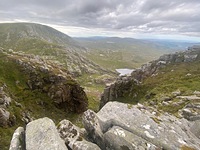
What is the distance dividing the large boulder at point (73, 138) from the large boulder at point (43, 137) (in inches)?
38.2

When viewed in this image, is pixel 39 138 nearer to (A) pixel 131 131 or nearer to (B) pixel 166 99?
(A) pixel 131 131

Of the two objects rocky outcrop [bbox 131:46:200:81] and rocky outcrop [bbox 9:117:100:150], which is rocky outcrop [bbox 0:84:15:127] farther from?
rocky outcrop [bbox 131:46:200:81]

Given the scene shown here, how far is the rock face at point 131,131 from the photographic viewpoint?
18.8m

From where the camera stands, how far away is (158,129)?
67.7 feet

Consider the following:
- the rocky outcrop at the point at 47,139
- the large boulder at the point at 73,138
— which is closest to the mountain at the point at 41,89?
the large boulder at the point at 73,138

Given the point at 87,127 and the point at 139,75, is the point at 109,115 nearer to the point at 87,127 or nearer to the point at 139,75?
the point at 87,127

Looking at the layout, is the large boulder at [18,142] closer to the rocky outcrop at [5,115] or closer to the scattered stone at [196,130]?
the scattered stone at [196,130]

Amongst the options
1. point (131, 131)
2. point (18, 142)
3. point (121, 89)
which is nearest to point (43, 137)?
point (18, 142)

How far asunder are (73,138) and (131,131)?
5.51 m

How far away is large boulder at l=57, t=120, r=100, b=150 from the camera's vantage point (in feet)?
61.3

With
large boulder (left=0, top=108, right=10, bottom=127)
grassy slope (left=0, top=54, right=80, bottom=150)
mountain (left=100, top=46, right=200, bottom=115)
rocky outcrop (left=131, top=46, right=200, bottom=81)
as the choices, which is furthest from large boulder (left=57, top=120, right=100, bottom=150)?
rocky outcrop (left=131, top=46, right=200, bottom=81)

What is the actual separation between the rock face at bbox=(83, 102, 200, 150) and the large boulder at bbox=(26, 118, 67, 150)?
158 inches

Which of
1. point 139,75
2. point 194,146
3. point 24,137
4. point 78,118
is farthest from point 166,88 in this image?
point 24,137

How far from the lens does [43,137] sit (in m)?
18.0
